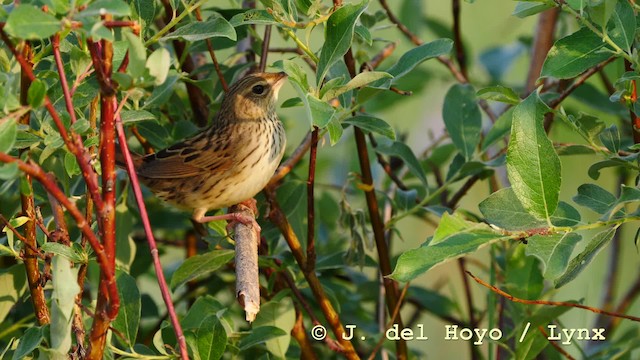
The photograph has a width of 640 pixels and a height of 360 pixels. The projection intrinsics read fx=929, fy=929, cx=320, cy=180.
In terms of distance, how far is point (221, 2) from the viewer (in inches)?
178

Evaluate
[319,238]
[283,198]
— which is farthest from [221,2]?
[283,198]

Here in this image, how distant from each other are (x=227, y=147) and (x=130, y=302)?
1.36 m

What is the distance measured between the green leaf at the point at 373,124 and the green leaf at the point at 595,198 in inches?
19.6

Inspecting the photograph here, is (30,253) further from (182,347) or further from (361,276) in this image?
(361,276)

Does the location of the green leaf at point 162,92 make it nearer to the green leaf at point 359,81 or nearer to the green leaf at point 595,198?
the green leaf at point 359,81

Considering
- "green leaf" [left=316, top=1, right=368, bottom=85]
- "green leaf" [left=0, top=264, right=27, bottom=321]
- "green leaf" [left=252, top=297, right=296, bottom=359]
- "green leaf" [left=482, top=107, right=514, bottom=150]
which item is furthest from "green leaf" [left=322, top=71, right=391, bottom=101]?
"green leaf" [left=0, top=264, right=27, bottom=321]

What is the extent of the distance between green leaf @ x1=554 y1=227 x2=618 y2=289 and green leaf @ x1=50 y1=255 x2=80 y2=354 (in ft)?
3.16

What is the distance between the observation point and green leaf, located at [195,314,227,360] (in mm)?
2186

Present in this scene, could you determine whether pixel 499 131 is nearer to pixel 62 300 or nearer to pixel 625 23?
pixel 625 23

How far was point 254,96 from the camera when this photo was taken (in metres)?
3.63

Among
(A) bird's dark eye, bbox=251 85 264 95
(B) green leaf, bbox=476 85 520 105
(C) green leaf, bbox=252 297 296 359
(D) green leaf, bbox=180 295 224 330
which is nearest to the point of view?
(B) green leaf, bbox=476 85 520 105

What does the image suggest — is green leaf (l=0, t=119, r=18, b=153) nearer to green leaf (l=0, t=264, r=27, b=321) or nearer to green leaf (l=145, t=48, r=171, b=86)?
green leaf (l=145, t=48, r=171, b=86)

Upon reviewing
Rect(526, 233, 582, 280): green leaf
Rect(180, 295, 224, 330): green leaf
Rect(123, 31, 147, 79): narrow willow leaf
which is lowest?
Rect(180, 295, 224, 330): green leaf

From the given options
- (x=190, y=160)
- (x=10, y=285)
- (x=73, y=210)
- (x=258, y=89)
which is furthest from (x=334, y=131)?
(x=190, y=160)
